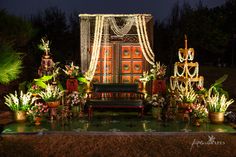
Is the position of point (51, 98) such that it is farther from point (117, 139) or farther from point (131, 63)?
point (131, 63)

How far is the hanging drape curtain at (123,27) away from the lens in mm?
12266

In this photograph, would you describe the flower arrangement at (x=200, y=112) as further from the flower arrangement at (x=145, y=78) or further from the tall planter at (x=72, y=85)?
the tall planter at (x=72, y=85)

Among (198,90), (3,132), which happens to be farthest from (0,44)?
(198,90)

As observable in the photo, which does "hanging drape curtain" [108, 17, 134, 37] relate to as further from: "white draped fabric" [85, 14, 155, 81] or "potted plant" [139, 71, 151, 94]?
"potted plant" [139, 71, 151, 94]

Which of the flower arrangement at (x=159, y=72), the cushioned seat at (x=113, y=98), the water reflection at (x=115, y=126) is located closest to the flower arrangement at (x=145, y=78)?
the flower arrangement at (x=159, y=72)

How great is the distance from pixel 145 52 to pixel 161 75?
5.14 ft

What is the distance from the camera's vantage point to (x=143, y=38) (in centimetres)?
1230

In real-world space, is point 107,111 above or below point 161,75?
below

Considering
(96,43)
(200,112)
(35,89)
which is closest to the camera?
(200,112)

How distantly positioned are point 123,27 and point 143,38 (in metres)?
0.74

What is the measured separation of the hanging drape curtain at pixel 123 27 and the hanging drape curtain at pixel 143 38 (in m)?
0.22

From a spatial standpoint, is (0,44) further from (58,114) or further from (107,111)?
(107,111)

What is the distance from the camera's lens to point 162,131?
8352mm

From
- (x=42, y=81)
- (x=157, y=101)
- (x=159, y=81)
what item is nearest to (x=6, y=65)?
(x=42, y=81)
